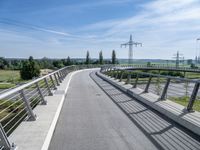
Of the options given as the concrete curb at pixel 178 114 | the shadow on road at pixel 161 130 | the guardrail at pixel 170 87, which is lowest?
the shadow on road at pixel 161 130

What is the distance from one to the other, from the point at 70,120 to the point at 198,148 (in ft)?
12.6

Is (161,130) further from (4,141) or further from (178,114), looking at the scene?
(4,141)

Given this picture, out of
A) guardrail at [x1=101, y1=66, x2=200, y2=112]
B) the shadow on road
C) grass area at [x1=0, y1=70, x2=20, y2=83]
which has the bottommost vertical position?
grass area at [x1=0, y1=70, x2=20, y2=83]

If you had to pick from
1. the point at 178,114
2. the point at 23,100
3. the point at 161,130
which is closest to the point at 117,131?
the point at 161,130

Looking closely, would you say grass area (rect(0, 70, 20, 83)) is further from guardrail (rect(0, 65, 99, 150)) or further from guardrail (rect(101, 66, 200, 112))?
guardrail (rect(101, 66, 200, 112))

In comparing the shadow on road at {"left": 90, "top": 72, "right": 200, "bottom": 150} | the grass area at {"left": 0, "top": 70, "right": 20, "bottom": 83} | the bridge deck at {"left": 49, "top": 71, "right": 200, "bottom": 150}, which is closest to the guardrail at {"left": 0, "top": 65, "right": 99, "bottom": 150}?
the bridge deck at {"left": 49, "top": 71, "right": 200, "bottom": 150}

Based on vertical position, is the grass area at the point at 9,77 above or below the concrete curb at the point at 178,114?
below

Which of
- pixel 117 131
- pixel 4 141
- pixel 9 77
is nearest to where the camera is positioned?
pixel 4 141

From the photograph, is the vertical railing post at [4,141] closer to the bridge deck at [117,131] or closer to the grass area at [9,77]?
the bridge deck at [117,131]

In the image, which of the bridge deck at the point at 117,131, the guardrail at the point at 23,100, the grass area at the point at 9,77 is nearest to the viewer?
the guardrail at the point at 23,100

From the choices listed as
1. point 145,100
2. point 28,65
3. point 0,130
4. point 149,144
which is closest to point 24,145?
point 0,130

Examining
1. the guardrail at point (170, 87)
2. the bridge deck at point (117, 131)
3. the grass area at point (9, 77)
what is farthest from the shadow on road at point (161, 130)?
the grass area at point (9, 77)

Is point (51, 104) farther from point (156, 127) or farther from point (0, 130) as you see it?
point (0, 130)

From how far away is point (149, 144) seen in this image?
5699mm
